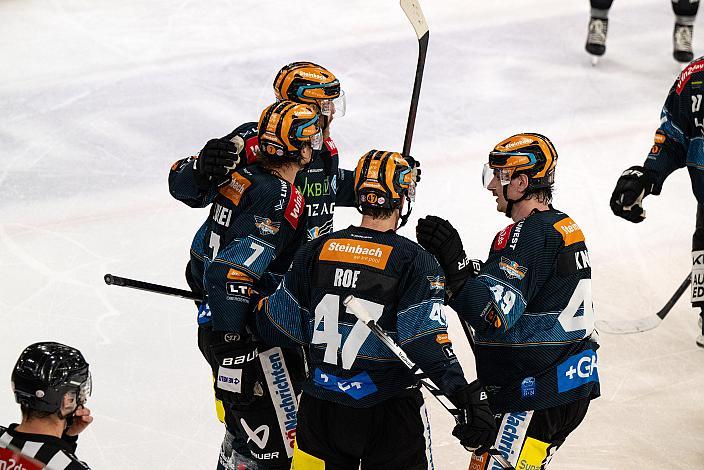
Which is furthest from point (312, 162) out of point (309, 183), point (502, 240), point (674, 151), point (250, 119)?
point (250, 119)

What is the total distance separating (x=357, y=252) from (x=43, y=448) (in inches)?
40.8

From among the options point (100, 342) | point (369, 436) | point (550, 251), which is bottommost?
point (100, 342)

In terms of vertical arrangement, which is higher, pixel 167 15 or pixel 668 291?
pixel 167 15

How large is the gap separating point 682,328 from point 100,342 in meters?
2.79

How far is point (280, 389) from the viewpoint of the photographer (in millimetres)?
4074

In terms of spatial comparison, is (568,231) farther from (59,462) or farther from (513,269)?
(59,462)

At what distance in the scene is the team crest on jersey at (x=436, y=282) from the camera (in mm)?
3430

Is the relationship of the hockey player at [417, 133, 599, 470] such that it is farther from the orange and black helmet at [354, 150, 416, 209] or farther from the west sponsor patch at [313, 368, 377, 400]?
the west sponsor patch at [313, 368, 377, 400]

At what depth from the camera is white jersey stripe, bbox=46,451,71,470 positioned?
2.98m

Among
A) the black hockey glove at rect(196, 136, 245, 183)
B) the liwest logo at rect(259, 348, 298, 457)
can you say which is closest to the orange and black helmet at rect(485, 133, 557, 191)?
the black hockey glove at rect(196, 136, 245, 183)

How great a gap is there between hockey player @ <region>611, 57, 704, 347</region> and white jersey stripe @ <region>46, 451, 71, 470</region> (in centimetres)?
266

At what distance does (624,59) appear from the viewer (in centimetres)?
874

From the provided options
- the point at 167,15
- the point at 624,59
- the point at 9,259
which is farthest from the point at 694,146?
the point at 167,15

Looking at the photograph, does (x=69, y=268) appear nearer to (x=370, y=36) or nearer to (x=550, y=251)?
(x=550, y=251)
